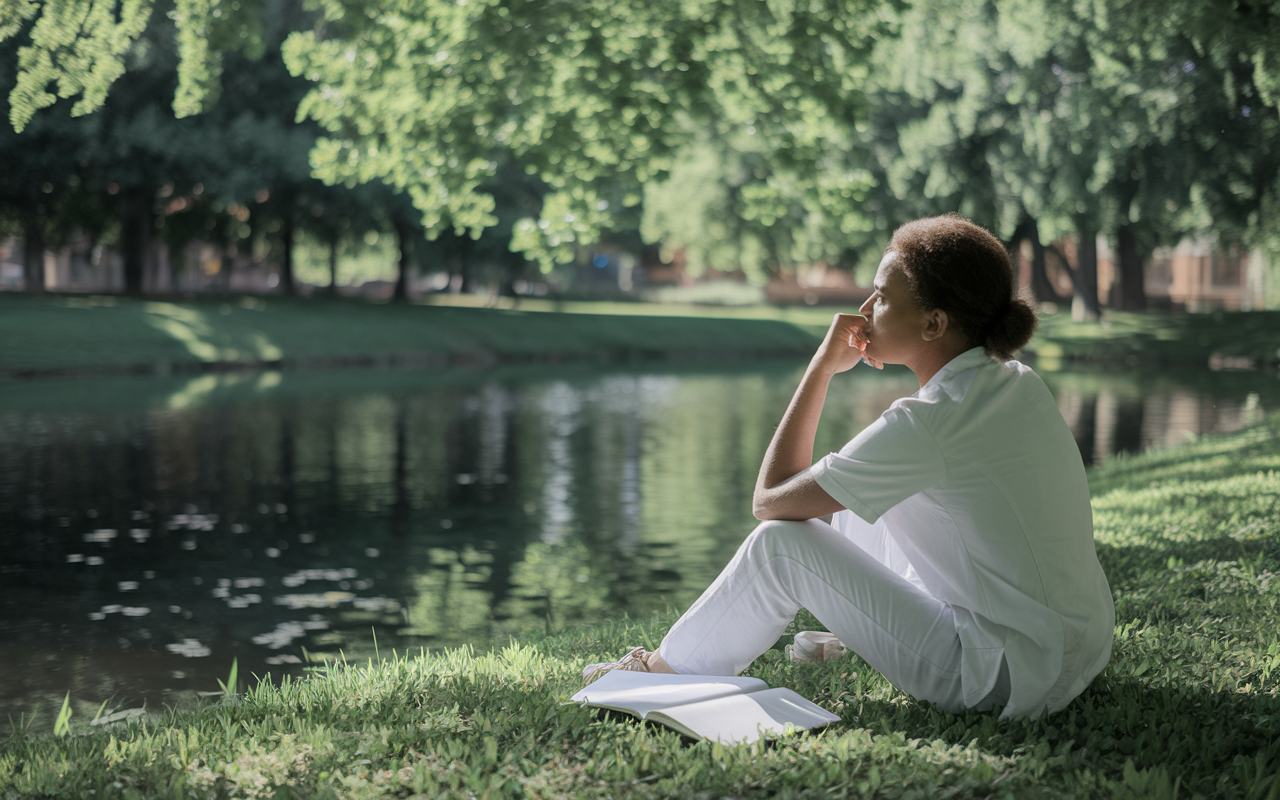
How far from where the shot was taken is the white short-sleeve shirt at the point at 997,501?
337 cm

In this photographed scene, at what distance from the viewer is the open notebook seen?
350 centimetres

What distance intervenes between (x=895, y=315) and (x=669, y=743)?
1445 mm

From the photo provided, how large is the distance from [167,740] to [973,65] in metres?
34.5

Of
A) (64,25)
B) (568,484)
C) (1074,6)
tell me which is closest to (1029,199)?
(1074,6)

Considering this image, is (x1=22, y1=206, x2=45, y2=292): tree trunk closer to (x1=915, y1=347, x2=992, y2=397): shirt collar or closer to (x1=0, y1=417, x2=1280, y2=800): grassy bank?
(x1=0, y1=417, x2=1280, y2=800): grassy bank

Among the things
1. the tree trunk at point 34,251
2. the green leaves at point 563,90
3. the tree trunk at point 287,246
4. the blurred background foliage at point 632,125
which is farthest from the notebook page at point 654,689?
the tree trunk at point 287,246

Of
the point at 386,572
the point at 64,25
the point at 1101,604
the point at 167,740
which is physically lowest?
the point at 386,572

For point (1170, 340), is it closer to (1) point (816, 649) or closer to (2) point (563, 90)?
(2) point (563, 90)

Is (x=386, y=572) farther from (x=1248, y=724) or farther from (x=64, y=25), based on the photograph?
(x=1248, y=724)

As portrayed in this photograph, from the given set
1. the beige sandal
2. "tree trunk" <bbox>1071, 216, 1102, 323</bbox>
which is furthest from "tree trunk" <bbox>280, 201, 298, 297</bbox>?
the beige sandal

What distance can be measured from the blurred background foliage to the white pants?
6.70 m

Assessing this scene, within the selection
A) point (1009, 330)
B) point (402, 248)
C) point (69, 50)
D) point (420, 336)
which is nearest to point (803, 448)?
point (1009, 330)

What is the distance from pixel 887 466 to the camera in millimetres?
3342

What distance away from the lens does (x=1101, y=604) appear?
353 cm
